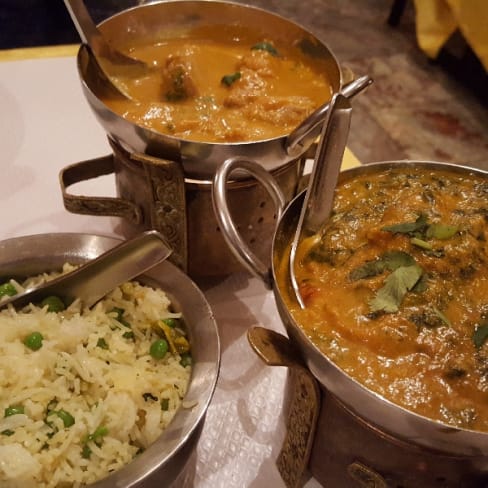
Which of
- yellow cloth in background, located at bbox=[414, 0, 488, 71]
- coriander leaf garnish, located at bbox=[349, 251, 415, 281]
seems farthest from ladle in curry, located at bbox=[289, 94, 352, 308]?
yellow cloth in background, located at bbox=[414, 0, 488, 71]

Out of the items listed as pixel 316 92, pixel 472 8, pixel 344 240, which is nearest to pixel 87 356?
pixel 344 240

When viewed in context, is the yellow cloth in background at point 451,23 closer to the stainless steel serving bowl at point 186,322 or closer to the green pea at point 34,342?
the stainless steel serving bowl at point 186,322

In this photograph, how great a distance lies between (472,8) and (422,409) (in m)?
3.18

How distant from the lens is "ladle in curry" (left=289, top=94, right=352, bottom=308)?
2.84ft

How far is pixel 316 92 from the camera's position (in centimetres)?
146

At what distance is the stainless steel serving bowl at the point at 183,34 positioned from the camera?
1.12 meters

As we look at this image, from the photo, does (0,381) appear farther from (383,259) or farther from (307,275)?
(383,259)

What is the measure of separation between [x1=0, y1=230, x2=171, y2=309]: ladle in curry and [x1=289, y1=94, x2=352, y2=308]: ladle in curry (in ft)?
0.88

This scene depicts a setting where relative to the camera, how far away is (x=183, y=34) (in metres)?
1.60

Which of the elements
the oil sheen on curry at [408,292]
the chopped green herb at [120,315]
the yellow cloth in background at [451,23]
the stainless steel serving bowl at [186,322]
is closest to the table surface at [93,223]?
the stainless steel serving bowl at [186,322]

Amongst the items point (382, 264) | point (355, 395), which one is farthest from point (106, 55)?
point (355, 395)

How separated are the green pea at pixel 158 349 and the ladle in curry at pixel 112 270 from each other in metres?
0.14

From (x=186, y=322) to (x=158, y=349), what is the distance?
0.08 metres

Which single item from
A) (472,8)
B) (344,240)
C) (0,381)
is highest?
(344,240)
